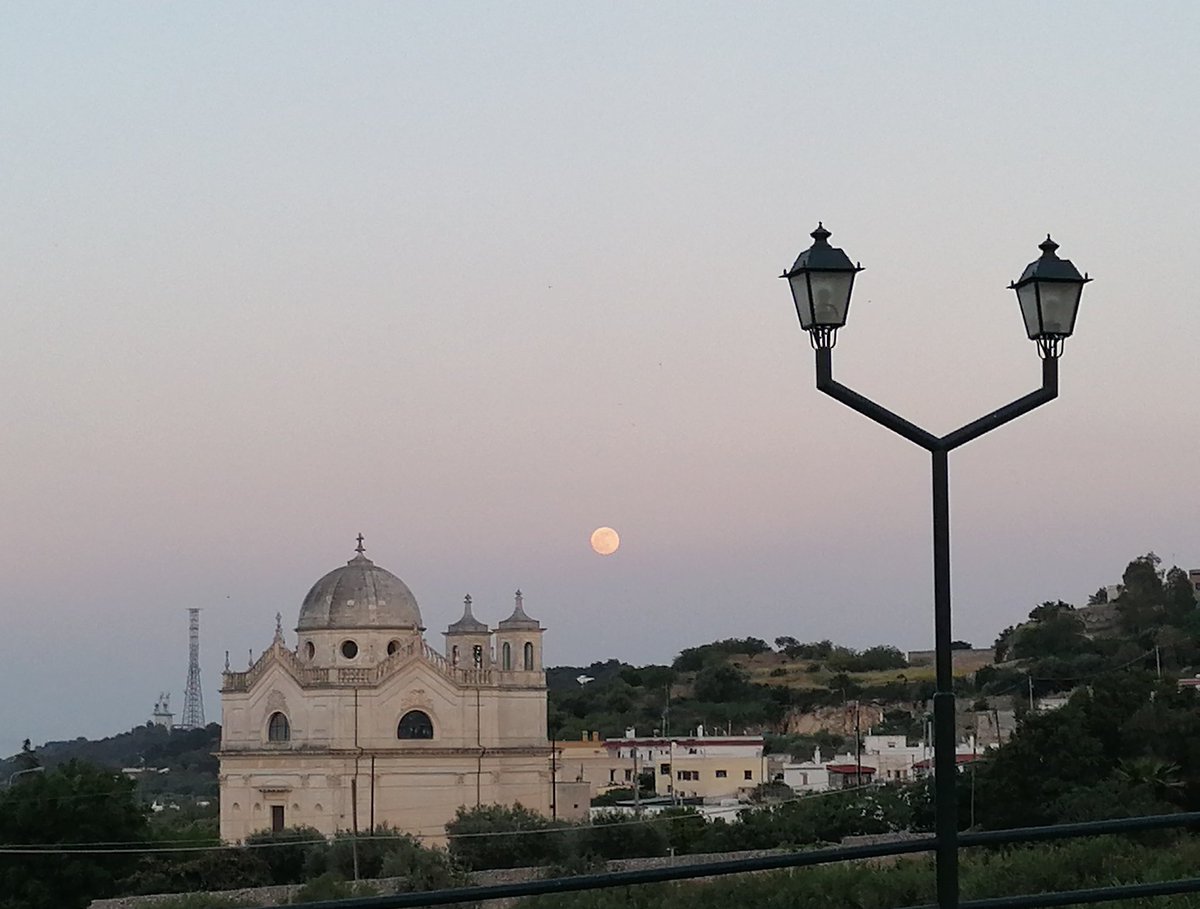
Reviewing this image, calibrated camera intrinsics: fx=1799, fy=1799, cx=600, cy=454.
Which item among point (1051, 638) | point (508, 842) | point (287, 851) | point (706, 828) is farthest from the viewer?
point (1051, 638)

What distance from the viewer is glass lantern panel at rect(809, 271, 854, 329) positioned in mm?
7637

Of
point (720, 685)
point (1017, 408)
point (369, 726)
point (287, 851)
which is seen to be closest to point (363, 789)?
point (369, 726)

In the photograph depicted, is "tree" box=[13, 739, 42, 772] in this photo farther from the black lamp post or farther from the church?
the black lamp post

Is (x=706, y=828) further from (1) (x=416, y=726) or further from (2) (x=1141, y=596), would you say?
(2) (x=1141, y=596)

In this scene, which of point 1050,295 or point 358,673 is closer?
point 1050,295

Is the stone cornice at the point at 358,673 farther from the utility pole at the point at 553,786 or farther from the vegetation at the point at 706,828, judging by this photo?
the vegetation at the point at 706,828

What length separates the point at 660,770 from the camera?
62625 mm

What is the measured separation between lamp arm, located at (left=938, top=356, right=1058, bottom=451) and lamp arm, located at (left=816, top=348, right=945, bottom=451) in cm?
14

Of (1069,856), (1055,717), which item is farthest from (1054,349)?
(1055,717)

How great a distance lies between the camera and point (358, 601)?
173ft

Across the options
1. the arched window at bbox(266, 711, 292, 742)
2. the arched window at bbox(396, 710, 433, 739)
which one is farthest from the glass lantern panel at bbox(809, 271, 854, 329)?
the arched window at bbox(266, 711, 292, 742)

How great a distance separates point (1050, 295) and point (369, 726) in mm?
45631

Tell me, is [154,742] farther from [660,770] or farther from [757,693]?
[660,770]

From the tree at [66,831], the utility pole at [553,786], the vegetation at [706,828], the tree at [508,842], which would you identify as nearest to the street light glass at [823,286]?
the vegetation at [706,828]
